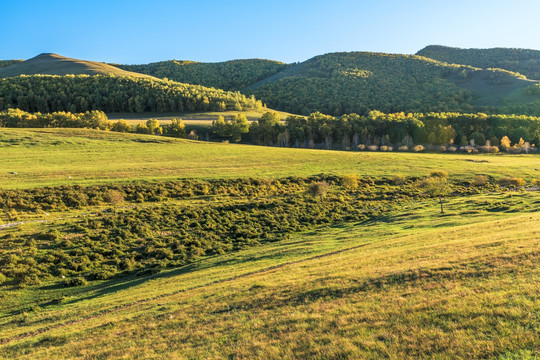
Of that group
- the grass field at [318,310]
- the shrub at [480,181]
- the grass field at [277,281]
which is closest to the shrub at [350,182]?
the grass field at [277,281]

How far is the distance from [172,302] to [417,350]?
43.5 ft

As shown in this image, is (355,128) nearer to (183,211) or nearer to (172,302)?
(183,211)

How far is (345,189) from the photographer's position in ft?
216

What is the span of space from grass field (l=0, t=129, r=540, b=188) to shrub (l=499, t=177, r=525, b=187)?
632cm

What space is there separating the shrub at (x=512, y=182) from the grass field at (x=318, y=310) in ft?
166

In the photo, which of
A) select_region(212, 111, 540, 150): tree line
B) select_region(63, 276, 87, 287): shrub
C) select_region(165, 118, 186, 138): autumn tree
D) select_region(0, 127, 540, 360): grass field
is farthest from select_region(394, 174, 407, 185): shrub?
select_region(165, 118, 186, 138): autumn tree

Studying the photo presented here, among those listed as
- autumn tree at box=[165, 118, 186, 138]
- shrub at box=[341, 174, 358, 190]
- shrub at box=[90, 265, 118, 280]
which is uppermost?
autumn tree at box=[165, 118, 186, 138]

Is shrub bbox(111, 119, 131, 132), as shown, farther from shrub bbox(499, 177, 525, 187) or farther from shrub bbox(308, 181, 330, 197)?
shrub bbox(499, 177, 525, 187)

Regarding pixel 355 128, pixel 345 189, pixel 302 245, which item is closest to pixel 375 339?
pixel 302 245

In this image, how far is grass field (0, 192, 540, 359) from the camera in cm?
969

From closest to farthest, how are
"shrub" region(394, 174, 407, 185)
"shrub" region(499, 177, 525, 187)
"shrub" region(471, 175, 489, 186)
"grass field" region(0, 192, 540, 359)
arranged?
1. "grass field" region(0, 192, 540, 359)
2. "shrub" region(499, 177, 525, 187)
3. "shrub" region(471, 175, 489, 186)
4. "shrub" region(394, 174, 407, 185)

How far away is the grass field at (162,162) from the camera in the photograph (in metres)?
62.6

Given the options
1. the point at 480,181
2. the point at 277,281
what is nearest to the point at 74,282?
the point at 277,281

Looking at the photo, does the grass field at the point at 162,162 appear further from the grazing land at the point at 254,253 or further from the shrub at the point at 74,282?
the shrub at the point at 74,282
